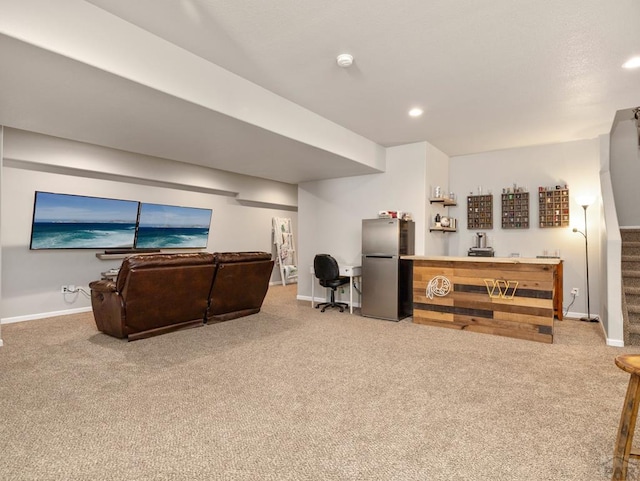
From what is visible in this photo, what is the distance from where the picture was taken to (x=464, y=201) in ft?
21.5

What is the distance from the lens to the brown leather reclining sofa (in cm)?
394

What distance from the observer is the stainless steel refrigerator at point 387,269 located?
5.26 m

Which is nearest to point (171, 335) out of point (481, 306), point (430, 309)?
point (430, 309)

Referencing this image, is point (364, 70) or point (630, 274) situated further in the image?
point (630, 274)

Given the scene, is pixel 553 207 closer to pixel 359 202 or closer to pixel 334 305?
pixel 359 202

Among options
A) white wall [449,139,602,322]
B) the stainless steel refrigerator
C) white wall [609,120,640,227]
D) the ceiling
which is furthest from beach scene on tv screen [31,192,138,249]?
white wall [609,120,640,227]

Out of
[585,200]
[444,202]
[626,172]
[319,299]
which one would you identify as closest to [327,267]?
[319,299]

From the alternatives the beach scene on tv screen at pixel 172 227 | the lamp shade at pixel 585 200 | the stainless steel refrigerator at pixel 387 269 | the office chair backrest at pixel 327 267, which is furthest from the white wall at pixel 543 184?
the beach scene on tv screen at pixel 172 227

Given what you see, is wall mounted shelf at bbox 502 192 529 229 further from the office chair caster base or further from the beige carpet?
the office chair caster base

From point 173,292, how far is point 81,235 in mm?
2452

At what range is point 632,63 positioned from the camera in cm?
324

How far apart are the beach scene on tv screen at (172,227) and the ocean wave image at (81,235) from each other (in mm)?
239

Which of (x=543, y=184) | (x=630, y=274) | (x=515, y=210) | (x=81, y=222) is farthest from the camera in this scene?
(x=515, y=210)

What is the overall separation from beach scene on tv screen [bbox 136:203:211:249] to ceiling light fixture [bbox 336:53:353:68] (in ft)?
15.2
